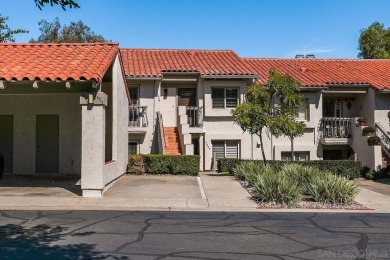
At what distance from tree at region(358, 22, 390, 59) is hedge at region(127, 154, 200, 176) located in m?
30.6

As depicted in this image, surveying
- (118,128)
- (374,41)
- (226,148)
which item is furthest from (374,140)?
(374,41)

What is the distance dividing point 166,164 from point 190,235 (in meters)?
11.4

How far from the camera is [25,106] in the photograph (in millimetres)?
18125

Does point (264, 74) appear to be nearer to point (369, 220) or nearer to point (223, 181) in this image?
point (223, 181)

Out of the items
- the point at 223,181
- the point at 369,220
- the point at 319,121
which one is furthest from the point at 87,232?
the point at 319,121

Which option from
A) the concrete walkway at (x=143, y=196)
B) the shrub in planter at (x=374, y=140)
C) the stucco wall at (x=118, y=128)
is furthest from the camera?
the shrub in planter at (x=374, y=140)

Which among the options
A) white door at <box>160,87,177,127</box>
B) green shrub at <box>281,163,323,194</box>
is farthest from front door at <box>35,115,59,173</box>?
green shrub at <box>281,163,323,194</box>

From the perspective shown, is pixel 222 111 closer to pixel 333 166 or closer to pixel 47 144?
pixel 333 166

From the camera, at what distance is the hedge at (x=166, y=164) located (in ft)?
63.2

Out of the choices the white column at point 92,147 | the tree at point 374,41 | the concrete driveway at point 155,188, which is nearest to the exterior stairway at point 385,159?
the concrete driveway at point 155,188

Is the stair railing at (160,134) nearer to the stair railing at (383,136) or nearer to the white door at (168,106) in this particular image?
the white door at (168,106)

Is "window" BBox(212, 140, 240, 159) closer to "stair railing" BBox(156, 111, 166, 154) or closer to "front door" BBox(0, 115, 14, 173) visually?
"stair railing" BBox(156, 111, 166, 154)

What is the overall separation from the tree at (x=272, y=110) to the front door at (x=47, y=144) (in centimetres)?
754

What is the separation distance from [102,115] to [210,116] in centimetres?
1226
